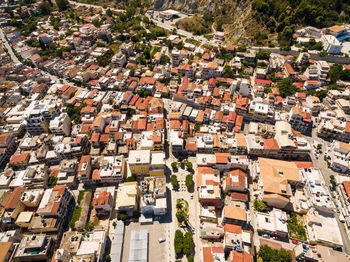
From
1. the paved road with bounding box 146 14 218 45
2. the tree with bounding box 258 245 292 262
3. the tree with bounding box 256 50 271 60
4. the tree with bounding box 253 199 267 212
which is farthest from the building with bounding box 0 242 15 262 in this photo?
the paved road with bounding box 146 14 218 45

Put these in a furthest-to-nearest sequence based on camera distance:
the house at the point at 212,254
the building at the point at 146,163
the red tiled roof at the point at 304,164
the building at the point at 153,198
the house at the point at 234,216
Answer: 1. the red tiled roof at the point at 304,164
2. the building at the point at 146,163
3. the building at the point at 153,198
4. the house at the point at 234,216
5. the house at the point at 212,254

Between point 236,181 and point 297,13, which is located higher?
point 297,13

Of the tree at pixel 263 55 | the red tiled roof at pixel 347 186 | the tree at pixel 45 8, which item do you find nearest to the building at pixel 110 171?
the red tiled roof at pixel 347 186

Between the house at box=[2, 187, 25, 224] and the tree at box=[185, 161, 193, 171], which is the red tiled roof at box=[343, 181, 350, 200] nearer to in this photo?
the tree at box=[185, 161, 193, 171]

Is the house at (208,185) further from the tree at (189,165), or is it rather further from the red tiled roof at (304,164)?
the red tiled roof at (304,164)

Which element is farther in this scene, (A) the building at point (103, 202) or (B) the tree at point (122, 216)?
(A) the building at point (103, 202)

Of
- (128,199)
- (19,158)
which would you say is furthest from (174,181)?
(19,158)

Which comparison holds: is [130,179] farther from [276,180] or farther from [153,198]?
[276,180]

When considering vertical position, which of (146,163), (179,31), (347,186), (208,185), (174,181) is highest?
(179,31)

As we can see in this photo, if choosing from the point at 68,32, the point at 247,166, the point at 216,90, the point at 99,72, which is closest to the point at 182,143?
the point at 247,166
